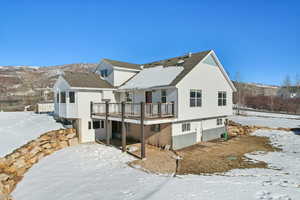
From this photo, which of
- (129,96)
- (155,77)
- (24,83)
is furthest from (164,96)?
(24,83)

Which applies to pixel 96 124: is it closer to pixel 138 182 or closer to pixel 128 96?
pixel 128 96

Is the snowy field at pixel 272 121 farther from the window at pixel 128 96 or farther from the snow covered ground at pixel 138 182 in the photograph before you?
the window at pixel 128 96

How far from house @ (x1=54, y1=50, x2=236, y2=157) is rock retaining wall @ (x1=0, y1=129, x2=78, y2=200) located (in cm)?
130

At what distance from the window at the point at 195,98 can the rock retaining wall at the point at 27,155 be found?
32.7ft

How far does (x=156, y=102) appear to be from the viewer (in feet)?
46.4

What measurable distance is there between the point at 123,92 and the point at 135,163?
8.40 metres

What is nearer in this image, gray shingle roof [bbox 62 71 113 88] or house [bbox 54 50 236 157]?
house [bbox 54 50 236 157]

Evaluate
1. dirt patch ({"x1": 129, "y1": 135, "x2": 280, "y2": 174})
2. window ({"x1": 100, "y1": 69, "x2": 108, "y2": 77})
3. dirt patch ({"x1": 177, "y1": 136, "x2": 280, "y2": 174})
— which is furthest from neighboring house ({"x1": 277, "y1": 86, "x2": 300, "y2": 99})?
window ({"x1": 100, "y1": 69, "x2": 108, "y2": 77})

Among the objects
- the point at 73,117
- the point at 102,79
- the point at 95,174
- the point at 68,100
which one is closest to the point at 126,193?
the point at 95,174

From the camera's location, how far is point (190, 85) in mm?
13609

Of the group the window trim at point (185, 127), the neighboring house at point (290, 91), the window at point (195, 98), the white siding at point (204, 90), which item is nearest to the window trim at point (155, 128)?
the window trim at point (185, 127)

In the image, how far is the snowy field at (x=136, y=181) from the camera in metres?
6.24

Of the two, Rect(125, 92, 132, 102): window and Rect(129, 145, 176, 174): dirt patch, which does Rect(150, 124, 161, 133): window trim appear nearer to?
Rect(129, 145, 176, 174): dirt patch

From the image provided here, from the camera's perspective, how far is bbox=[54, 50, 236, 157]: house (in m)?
12.8
